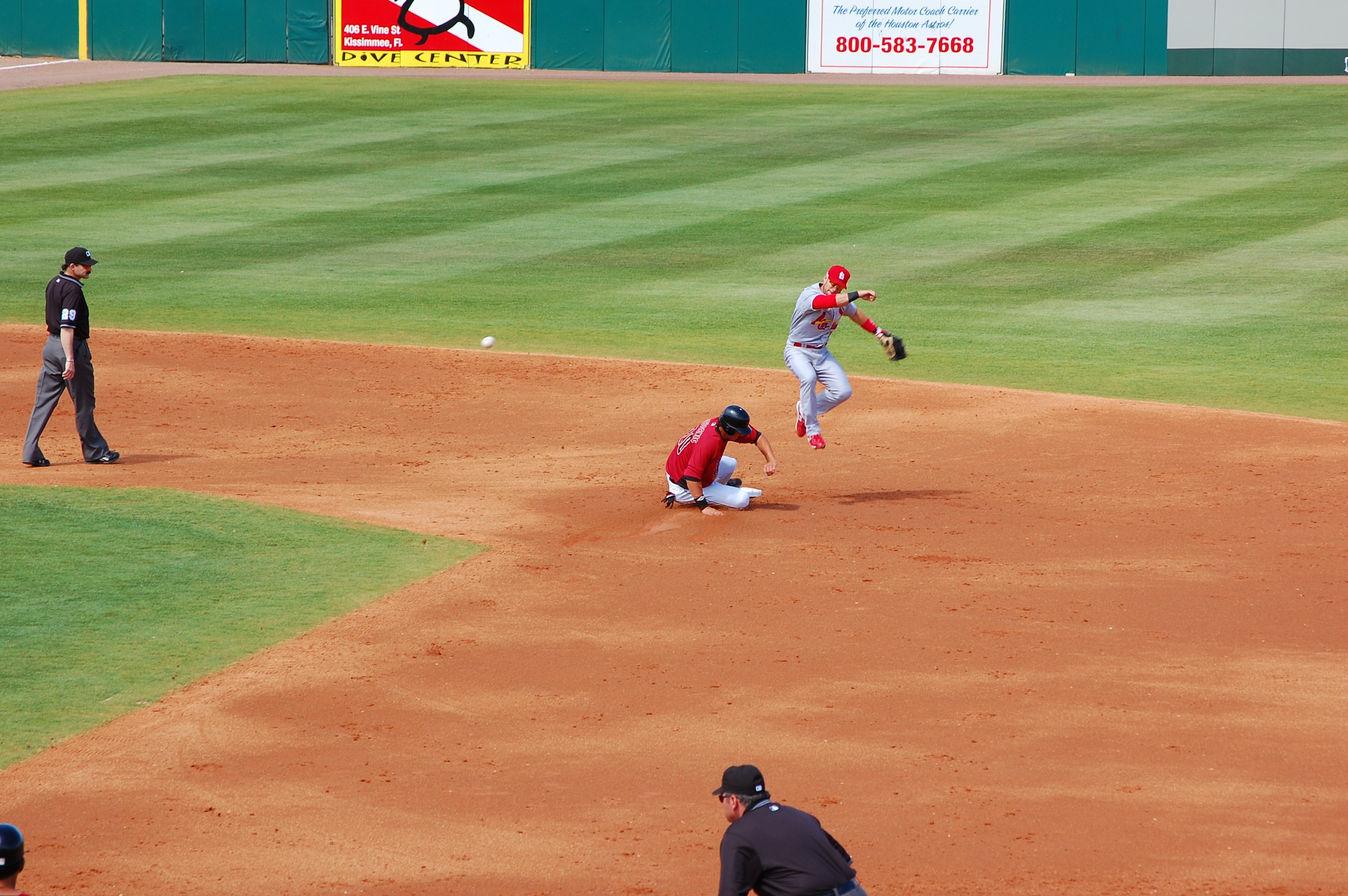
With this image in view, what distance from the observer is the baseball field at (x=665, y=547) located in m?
8.15

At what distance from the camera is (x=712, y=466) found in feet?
44.3

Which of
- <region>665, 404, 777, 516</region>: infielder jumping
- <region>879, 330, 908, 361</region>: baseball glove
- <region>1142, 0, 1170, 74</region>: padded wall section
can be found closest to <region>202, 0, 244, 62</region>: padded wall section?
<region>1142, 0, 1170, 74</region>: padded wall section

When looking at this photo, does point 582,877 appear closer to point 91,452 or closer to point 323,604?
point 323,604

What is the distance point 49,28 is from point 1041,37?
29801mm

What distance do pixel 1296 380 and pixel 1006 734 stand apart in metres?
11.6

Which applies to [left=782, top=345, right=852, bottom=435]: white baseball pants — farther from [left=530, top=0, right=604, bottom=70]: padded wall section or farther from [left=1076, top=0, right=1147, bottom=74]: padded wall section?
[left=530, top=0, right=604, bottom=70]: padded wall section

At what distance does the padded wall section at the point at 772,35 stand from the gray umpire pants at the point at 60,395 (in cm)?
3166

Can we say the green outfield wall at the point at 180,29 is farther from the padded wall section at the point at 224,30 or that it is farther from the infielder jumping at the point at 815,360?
the infielder jumping at the point at 815,360

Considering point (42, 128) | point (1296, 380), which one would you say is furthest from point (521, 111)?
point (1296, 380)

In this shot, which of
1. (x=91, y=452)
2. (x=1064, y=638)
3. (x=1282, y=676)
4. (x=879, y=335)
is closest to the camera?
(x=1282, y=676)

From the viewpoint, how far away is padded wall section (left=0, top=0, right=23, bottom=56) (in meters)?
47.2

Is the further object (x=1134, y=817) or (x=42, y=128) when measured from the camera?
(x=42, y=128)

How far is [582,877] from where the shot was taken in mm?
7598

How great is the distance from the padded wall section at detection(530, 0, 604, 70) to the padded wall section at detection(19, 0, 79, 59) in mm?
14360
